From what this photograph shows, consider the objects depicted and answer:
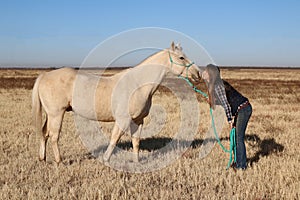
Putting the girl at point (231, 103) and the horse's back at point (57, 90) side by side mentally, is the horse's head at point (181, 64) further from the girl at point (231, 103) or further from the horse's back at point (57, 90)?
the horse's back at point (57, 90)

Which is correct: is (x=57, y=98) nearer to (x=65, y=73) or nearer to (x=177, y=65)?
(x=65, y=73)

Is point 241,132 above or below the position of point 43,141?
above

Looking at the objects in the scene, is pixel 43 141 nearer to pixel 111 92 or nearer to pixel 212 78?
pixel 111 92

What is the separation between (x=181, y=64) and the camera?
5602mm

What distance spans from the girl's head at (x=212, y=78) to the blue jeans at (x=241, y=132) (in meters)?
0.63

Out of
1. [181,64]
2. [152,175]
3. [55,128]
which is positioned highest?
[181,64]

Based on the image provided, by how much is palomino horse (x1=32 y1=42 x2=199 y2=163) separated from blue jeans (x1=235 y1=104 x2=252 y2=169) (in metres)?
1.10

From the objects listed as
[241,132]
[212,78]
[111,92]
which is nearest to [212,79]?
[212,78]

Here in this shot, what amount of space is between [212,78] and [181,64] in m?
0.66

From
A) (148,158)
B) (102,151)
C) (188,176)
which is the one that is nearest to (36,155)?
(102,151)

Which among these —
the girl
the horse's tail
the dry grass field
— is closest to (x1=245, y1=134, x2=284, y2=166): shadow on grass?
the dry grass field

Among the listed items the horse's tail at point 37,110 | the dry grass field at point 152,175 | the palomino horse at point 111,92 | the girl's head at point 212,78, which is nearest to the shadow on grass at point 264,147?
the dry grass field at point 152,175

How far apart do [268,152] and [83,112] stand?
4.39 metres

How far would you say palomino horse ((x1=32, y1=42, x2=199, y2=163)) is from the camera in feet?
18.7
